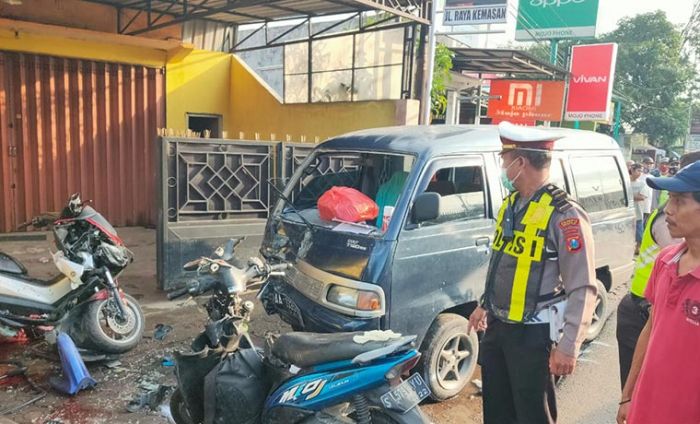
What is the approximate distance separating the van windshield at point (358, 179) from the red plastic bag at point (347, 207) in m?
0.06

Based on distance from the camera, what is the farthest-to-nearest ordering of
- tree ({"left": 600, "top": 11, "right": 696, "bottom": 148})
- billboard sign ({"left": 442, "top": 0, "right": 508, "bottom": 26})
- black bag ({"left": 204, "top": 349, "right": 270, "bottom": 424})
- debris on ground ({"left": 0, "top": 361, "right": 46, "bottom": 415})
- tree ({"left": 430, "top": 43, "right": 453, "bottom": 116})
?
1. tree ({"left": 600, "top": 11, "right": 696, "bottom": 148})
2. billboard sign ({"left": 442, "top": 0, "right": 508, "bottom": 26})
3. tree ({"left": 430, "top": 43, "right": 453, "bottom": 116})
4. debris on ground ({"left": 0, "top": 361, "right": 46, "bottom": 415})
5. black bag ({"left": 204, "top": 349, "right": 270, "bottom": 424})

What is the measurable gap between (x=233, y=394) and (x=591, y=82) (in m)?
14.2

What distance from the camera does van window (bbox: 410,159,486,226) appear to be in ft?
12.8

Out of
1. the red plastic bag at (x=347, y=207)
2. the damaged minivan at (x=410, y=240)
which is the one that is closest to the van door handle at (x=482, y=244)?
the damaged minivan at (x=410, y=240)

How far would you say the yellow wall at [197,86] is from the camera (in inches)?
395

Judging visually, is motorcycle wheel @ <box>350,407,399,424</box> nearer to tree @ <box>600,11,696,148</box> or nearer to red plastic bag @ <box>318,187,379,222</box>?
red plastic bag @ <box>318,187,379,222</box>

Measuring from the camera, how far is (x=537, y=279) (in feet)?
8.50

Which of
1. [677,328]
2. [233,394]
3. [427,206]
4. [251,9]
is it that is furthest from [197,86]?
[677,328]

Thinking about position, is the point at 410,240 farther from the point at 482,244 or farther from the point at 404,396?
the point at 404,396

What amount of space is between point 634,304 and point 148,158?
881 centimetres

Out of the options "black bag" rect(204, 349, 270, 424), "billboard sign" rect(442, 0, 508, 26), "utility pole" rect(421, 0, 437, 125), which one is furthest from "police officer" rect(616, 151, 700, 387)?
"billboard sign" rect(442, 0, 508, 26)

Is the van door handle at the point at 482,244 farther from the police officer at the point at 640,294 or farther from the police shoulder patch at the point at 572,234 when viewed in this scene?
the police shoulder patch at the point at 572,234

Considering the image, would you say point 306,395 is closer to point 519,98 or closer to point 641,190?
point 641,190

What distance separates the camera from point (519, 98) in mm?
13250
